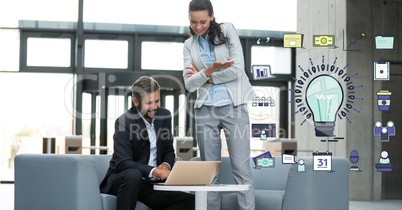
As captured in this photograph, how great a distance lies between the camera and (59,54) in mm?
12242

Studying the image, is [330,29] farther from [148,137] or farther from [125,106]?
[148,137]

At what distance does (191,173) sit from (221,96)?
0.62 m

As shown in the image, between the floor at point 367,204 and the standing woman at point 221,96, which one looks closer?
the standing woman at point 221,96

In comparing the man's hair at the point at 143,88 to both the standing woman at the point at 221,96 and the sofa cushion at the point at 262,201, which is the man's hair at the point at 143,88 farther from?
the sofa cushion at the point at 262,201

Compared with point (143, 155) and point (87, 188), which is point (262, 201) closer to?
point (143, 155)

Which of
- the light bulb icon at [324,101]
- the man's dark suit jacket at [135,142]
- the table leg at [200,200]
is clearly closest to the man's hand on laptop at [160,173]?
the man's dark suit jacket at [135,142]

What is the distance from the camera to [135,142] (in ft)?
12.4

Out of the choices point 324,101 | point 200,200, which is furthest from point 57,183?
point 324,101

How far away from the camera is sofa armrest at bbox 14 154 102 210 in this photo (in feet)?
12.0

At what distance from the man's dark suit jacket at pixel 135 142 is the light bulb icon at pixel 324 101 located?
1.46m

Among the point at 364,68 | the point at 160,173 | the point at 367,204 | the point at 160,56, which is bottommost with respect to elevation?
the point at 367,204

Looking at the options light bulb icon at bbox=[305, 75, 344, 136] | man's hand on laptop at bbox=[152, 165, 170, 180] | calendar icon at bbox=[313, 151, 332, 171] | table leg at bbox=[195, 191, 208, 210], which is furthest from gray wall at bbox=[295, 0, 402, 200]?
table leg at bbox=[195, 191, 208, 210]

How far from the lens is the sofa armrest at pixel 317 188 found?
398cm

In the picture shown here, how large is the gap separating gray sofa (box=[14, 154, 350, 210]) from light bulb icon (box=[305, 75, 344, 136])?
84 centimetres
